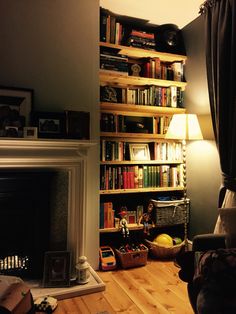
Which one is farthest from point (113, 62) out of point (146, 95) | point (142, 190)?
point (142, 190)

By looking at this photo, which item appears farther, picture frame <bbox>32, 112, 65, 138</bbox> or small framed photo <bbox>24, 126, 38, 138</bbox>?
picture frame <bbox>32, 112, 65, 138</bbox>

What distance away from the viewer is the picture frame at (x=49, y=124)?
2264 millimetres

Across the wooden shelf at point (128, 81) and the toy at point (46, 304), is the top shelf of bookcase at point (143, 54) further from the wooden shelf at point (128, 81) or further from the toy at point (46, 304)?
the toy at point (46, 304)

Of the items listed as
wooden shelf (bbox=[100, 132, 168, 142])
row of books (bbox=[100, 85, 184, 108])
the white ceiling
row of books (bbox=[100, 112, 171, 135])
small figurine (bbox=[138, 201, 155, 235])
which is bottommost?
small figurine (bbox=[138, 201, 155, 235])

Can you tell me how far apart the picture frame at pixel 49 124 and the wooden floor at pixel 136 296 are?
4.33 ft

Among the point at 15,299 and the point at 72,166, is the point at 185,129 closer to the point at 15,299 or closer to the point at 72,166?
the point at 72,166

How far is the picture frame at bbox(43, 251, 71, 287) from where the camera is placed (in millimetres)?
2123

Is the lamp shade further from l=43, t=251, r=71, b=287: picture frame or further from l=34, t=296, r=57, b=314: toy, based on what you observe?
l=34, t=296, r=57, b=314: toy

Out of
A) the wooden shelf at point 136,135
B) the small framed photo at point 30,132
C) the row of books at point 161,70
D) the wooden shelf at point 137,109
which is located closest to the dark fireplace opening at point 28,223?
the small framed photo at point 30,132

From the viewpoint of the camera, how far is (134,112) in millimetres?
3010

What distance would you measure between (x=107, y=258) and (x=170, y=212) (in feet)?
2.74

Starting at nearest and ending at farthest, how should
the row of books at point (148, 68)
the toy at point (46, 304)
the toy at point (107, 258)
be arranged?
the toy at point (46, 304)
the toy at point (107, 258)
the row of books at point (148, 68)

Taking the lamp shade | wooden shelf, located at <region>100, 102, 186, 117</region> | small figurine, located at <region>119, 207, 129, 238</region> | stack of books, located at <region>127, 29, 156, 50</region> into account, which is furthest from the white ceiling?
small figurine, located at <region>119, 207, 129, 238</region>

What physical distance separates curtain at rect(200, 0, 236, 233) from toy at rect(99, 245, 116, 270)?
3.34ft
